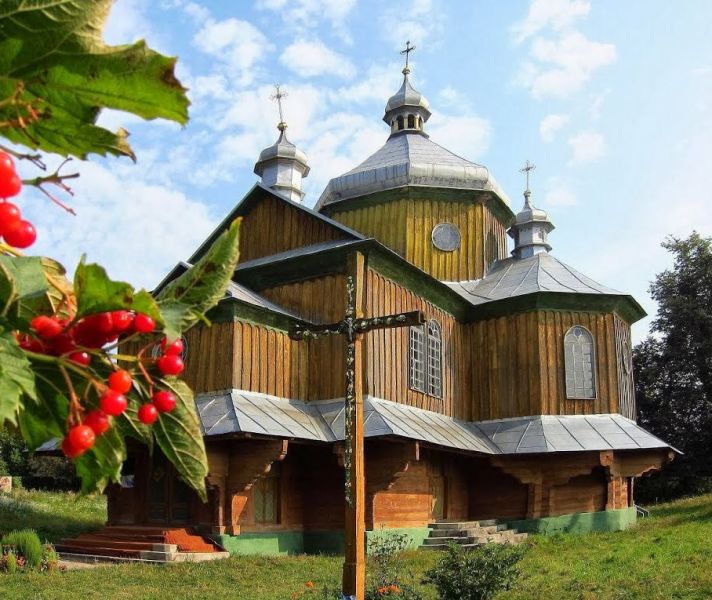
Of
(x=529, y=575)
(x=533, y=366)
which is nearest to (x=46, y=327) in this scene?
(x=529, y=575)

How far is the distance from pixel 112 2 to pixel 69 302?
413 millimetres

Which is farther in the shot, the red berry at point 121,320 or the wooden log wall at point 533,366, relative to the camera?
the wooden log wall at point 533,366

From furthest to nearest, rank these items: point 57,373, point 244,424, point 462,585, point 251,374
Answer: point 251,374, point 244,424, point 462,585, point 57,373

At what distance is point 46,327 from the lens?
1054 mm

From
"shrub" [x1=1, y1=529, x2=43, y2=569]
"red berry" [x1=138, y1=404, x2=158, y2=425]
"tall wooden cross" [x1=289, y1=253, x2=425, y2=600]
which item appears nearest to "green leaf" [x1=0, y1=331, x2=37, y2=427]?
"red berry" [x1=138, y1=404, x2=158, y2=425]

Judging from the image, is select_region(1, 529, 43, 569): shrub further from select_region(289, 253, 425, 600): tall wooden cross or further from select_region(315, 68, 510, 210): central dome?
select_region(315, 68, 510, 210): central dome

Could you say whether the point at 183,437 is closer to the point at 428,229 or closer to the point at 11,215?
the point at 11,215

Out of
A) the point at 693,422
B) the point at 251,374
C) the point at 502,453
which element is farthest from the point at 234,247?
the point at 693,422

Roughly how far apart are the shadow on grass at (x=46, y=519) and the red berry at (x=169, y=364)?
13.5 m

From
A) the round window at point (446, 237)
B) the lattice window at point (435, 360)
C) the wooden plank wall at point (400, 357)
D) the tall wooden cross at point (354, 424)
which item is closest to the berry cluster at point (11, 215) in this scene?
the tall wooden cross at point (354, 424)

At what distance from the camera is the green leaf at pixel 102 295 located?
999 mm

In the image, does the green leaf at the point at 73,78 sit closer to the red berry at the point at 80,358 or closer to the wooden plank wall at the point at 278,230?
the red berry at the point at 80,358

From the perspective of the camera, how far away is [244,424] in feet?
38.2

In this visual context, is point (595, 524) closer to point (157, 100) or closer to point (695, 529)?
point (695, 529)
